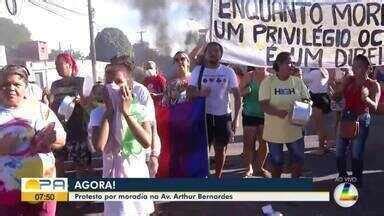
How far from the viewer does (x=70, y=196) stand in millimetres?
4004

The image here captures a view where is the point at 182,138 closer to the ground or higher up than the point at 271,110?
closer to the ground

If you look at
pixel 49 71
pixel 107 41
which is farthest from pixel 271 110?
pixel 107 41

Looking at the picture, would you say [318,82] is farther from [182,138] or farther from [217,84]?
[182,138]

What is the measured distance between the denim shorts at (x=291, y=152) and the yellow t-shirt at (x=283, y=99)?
0.05 meters

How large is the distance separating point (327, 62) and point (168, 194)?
2518 mm

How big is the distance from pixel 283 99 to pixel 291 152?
52 centimetres

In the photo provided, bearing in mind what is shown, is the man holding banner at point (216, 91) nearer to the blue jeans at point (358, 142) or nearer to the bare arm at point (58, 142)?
the blue jeans at point (358, 142)

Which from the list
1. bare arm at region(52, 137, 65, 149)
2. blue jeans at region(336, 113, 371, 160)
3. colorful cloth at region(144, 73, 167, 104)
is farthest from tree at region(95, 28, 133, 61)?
bare arm at region(52, 137, 65, 149)

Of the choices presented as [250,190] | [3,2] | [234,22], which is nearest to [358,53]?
[234,22]

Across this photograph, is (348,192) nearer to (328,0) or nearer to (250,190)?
(250,190)

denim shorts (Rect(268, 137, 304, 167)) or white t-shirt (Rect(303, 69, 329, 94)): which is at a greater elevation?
white t-shirt (Rect(303, 69, 329, 94))

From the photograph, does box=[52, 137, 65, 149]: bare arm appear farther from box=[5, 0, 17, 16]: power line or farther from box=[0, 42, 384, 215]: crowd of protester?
box=[5, 0, 17, 16]: power line

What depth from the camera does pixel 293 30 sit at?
5.66 m

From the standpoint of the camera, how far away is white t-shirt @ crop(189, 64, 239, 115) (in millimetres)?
5621
